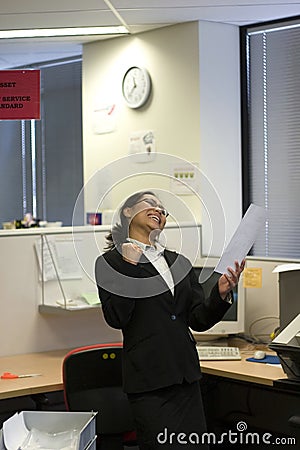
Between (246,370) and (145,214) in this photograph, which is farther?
(246,370)

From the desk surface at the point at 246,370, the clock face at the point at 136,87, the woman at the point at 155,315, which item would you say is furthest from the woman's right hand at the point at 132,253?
the clock face at the point at 136,87

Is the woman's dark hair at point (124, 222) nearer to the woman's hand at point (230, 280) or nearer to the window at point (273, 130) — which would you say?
the woman's hand at point (230, 280)

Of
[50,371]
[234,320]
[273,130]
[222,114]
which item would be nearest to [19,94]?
[50,371]

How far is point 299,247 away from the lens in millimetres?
4562

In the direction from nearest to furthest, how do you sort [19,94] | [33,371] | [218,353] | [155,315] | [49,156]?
[19,94], [155,315], [33,371], [218,353], [49,156]

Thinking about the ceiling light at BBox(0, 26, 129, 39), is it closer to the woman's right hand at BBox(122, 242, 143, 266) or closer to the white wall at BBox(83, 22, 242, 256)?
the white wall at BBox(83, 22, 242, 256)

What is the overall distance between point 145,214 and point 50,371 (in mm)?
1156

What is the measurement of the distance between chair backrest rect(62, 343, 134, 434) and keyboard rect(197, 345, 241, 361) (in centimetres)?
46

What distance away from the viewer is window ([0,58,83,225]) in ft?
20.1

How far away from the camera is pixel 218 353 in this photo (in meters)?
3.68

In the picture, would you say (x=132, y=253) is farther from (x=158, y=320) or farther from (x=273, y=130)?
(x=273, y=130)

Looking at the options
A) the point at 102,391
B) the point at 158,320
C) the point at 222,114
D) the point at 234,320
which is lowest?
the point at 102,391

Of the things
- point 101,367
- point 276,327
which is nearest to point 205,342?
point 276,327

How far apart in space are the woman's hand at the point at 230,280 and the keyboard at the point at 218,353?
0.91m
